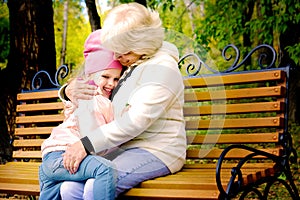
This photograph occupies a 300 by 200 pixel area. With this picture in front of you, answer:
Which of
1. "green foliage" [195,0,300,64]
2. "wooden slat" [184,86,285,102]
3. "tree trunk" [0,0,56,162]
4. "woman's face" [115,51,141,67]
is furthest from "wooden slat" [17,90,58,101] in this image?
"green foliage" [195,0,300,64]

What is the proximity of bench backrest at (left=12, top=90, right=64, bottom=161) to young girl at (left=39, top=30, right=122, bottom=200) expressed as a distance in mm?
1233

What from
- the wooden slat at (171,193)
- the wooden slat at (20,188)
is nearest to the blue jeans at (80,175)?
the wooden slat at (171,193)

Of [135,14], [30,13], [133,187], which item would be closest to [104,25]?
[135,14]

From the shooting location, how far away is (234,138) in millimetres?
4082

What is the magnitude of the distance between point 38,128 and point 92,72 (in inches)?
61.8

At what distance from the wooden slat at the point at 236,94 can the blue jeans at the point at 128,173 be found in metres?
1.00

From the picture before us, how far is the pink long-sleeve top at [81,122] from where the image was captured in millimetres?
3457

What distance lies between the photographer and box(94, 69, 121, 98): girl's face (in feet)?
11.8

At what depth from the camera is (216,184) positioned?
10.0 feet

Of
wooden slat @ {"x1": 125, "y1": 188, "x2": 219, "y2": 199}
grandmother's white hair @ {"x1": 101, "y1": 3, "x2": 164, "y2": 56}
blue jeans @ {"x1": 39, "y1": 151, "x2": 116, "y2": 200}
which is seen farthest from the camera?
grandmother's white hair @ {"x1": 101, "y1": 3, "x2": 164, "y2": 56}

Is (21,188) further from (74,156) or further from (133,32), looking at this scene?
(133,32)

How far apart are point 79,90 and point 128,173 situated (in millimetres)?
743

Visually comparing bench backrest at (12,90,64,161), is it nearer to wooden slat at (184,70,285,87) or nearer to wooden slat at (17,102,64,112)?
wooden slat at (17,102,64,112)

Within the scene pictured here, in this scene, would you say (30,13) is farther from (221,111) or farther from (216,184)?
(216,184)
